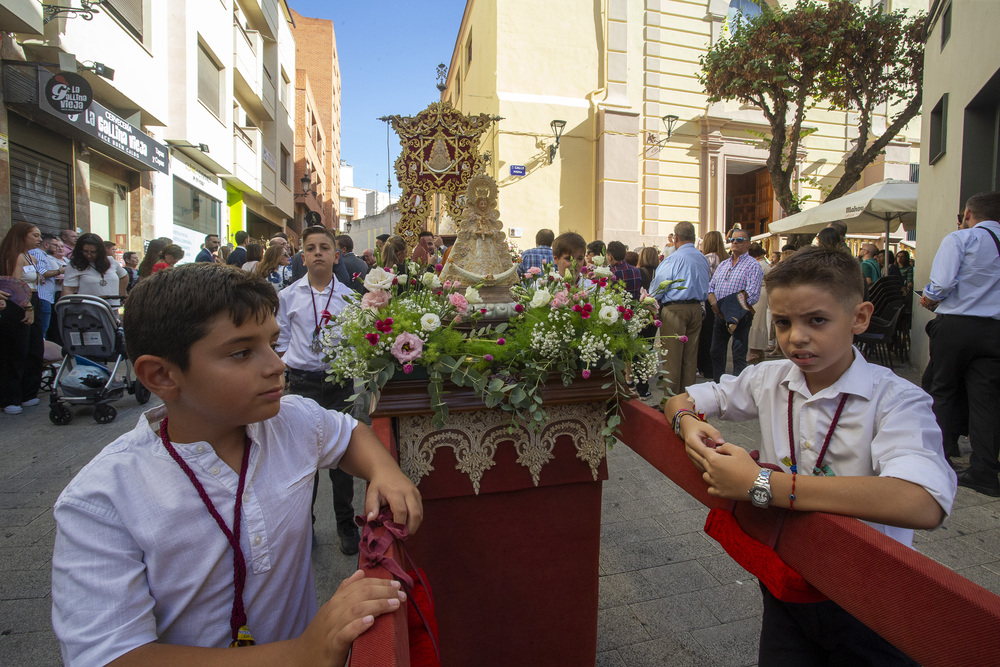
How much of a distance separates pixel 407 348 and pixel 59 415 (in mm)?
5726

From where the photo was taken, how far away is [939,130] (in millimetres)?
7348

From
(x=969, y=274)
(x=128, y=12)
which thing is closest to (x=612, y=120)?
(x=128, y=12)

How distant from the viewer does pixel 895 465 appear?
1225 millimetres

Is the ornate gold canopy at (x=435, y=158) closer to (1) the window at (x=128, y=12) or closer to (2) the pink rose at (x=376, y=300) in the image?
(2) the pink rose at (x=376, y=300)

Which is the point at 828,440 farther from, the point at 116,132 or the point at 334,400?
the point at 116,132

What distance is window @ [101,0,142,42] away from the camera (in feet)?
32.0

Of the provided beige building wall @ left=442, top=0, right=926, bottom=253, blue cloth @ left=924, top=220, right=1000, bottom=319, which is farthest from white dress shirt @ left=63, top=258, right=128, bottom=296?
beige building wall @ left=442, top=0, right=926, bottom=253

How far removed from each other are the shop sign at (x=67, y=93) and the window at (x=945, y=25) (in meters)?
11.7

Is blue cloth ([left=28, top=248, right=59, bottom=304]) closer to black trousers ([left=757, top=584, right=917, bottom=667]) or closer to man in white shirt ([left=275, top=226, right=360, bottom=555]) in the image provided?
man in white shirt ([left=275, top=226, right=360, bottom=555])

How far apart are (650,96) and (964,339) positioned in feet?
40.0

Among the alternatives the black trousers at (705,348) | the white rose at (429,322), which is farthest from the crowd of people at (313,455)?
the black trousers at (705,348)

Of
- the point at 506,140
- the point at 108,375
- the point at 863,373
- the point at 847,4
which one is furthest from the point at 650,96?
the point at 863,373

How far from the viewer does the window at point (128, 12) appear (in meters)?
9.74

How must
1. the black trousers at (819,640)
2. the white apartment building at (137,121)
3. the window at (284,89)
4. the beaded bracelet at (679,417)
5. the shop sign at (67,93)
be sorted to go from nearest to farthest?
the black trousers at (819,640)
the beaded bracelet at (679,417)
the shop sign at (67,93)
the white apartment building at (137,121)
the window at (284,89)
